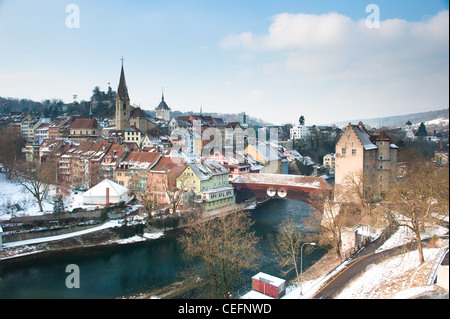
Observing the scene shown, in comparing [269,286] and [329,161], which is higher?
[329,161]

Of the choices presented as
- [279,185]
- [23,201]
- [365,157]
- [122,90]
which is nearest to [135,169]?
[23,201]

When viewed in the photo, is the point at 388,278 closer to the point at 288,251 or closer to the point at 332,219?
the point at 288,251

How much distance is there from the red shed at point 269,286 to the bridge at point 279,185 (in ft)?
43.7

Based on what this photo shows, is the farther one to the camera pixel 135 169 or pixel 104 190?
pixel 135 169

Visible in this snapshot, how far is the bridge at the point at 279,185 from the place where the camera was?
24.3 meters

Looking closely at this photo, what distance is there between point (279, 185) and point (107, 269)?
14.5 m

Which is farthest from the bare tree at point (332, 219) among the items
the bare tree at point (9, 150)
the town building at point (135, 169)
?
the bare tree at point (9, 150)

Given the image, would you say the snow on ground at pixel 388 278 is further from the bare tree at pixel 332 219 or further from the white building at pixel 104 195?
the white building at pixel 104 195

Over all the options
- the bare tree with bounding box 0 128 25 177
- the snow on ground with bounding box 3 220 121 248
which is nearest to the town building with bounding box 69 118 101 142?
the bare tree with bounding box 0 128 25 177

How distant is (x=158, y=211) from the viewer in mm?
22422

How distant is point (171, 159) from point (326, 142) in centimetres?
3749

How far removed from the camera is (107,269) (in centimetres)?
1542

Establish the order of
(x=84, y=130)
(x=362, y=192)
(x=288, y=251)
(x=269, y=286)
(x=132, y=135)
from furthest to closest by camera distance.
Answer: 1. (x=84, y=130)
2. (x=132, y=135)
3. (x=362, y=192)
4. (x=288, y=251)
5. (x=269, y=286)
